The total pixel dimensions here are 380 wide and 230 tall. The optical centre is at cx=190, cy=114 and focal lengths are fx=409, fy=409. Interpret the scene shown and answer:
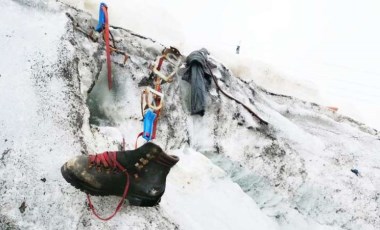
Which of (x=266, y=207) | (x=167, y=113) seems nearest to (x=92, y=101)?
(x=167, y=113)

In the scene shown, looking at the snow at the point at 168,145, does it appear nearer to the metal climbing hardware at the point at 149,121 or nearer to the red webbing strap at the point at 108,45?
the red webbing strap at the point at 108,45

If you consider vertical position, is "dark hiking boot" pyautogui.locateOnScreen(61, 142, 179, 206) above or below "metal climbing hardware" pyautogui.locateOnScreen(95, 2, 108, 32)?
below

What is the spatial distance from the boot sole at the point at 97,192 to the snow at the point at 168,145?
112 mm


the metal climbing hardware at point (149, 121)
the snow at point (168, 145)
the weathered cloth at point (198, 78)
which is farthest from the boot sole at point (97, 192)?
the weathered cloth at point (198, 78)

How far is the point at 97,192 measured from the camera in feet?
8.16

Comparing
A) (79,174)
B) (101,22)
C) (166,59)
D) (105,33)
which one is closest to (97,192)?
(79,174)

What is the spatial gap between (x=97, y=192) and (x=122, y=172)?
0.20 m

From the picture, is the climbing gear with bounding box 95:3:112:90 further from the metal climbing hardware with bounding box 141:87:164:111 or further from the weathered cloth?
the weathered cloth

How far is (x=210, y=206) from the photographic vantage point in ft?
11.4

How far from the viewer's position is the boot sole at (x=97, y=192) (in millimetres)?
2436

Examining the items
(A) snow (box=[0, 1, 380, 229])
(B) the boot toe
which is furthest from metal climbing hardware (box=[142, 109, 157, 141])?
(B) the boot toe

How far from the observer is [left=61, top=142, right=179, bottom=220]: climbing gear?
2420 millimetres

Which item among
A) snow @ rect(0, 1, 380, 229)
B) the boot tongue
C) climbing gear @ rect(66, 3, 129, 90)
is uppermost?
climbing gear @ rect(66, 3, 129, 90)

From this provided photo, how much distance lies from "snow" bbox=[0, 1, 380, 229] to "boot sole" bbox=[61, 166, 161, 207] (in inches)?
4.4
